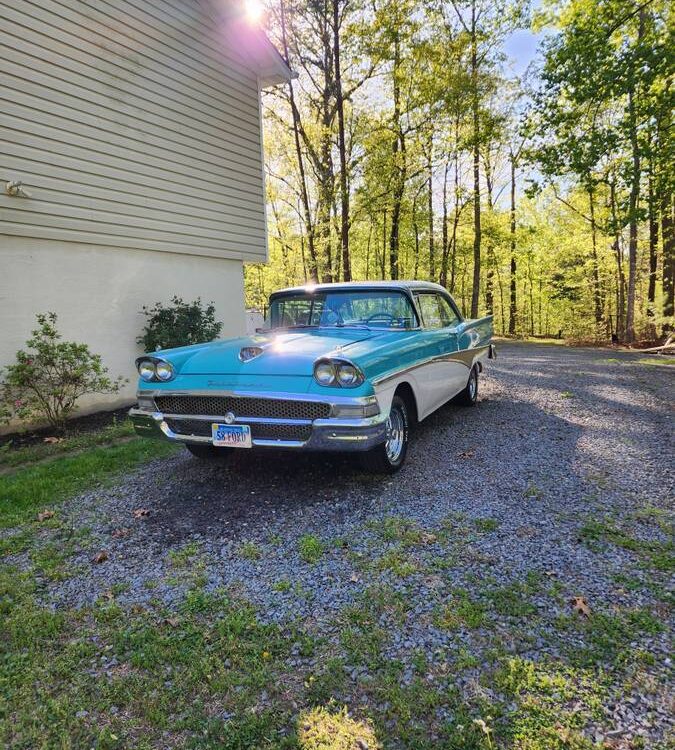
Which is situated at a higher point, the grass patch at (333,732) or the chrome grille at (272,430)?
the chrome grille at (272,430)

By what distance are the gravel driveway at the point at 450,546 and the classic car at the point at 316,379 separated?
459 mm

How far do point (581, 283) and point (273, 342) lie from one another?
79.1 feet

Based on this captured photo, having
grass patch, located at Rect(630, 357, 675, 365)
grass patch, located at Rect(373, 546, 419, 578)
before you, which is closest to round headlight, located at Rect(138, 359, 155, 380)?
grass patch, located at Rect(373, 546, 419, 578)

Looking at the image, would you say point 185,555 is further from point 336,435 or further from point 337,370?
point 337,370

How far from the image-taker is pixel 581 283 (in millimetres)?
23875

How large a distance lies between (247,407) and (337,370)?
716mm

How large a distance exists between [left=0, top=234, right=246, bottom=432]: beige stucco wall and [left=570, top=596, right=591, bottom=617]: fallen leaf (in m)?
6.18

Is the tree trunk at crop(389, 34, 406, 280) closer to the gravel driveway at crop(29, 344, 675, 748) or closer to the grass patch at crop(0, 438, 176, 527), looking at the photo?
the gravel driveway at crop(29, 344, 675, 748)

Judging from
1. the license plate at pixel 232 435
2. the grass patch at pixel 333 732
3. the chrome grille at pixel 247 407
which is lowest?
the grass patch at pixel 333 732

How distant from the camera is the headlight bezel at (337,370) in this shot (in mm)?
3193

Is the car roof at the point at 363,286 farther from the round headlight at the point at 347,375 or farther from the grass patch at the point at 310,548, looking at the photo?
the grass patch at the point at 310,548

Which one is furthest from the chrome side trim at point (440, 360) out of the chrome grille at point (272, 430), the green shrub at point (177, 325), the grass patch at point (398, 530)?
the green shrub at point (177, 325)

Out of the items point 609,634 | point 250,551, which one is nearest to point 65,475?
point 250,551

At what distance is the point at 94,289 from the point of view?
22.0ft
